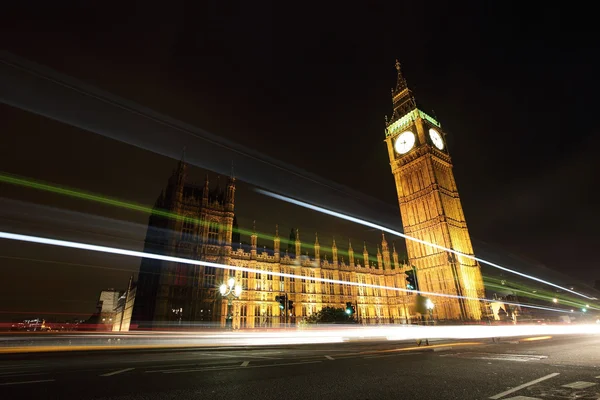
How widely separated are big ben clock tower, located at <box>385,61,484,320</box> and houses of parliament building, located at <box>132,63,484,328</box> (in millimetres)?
165

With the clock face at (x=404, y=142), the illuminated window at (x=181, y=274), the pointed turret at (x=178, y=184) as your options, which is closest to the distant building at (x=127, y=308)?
the illuminated window at (x=181, y=274)

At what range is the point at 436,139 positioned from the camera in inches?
2119

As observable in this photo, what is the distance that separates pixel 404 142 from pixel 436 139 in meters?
6.05

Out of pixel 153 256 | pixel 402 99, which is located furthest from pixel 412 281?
pixel 402 99

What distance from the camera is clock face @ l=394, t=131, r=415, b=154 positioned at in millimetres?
52781

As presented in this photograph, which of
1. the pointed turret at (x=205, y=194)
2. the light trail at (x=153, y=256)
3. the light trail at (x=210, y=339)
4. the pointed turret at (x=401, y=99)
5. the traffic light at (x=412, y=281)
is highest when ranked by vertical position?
the pointed turret at (x=401, y=99)

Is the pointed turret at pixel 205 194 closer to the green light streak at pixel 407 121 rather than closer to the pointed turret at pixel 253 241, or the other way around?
the pointed turret at pixel 253 241

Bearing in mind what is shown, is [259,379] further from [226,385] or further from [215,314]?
[215,314]

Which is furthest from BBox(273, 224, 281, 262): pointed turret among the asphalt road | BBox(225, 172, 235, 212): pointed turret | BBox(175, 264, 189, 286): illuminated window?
the asphalt road

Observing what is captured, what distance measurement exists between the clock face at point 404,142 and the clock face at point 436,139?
3509mm

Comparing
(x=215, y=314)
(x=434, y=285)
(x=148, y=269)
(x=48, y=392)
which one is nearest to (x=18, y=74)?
(x=48, y=392)

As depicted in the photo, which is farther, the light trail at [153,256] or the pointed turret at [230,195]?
the pointed turret at [230,195]

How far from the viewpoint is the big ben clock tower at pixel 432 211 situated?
41.3m

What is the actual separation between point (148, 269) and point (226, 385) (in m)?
46.0
